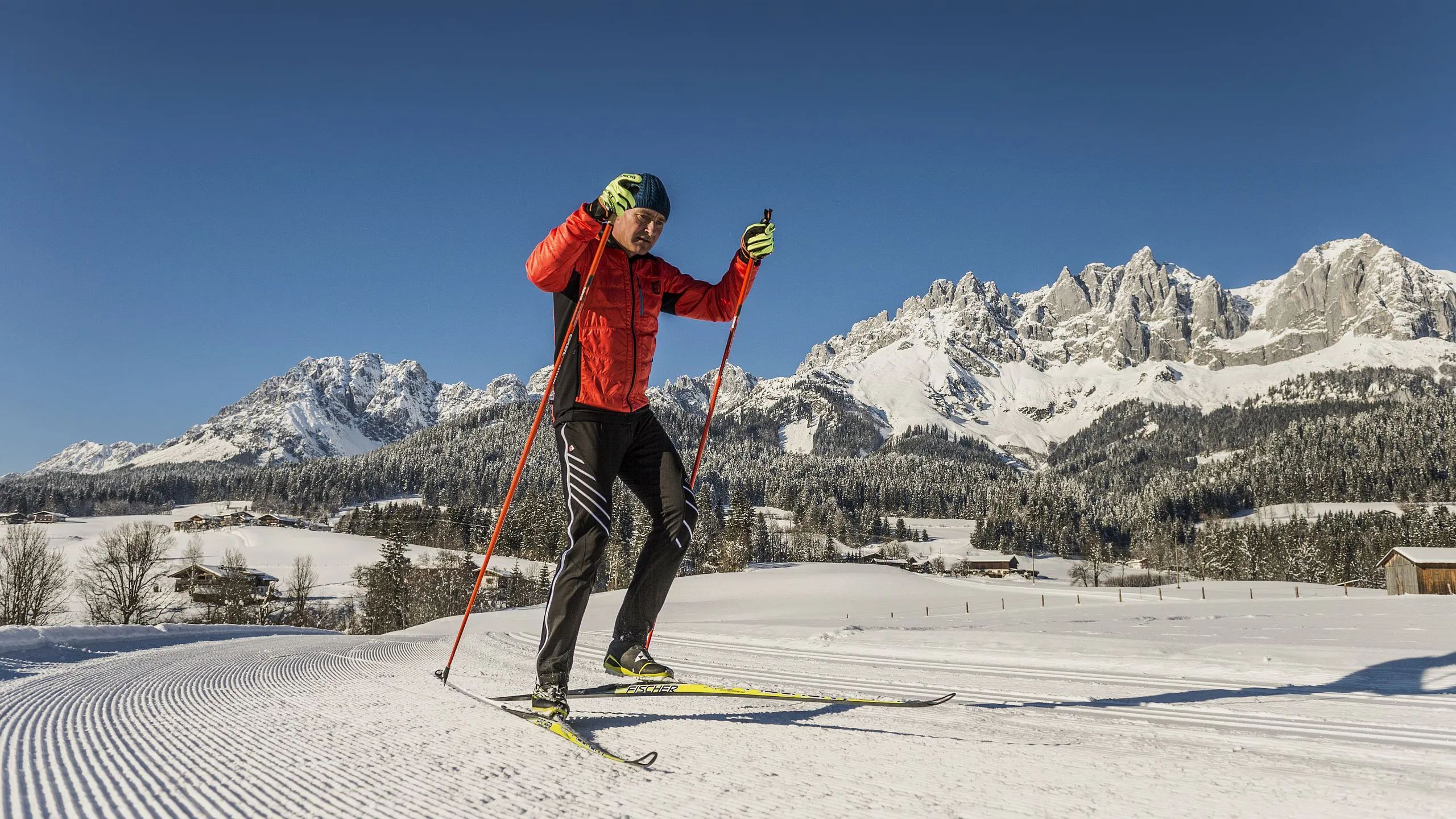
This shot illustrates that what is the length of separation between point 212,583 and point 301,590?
1352cm

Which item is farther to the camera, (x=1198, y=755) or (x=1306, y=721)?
(x=1306, y=721)

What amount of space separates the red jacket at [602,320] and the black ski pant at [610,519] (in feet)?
0.46

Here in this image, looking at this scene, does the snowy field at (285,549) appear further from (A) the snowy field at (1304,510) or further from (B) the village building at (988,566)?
(A) the snowy field at (1304,510)

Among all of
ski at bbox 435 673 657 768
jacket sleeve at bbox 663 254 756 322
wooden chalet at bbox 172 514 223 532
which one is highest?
jacket sleeve at bbox 663 254 756 322

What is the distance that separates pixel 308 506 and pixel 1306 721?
163743 mm

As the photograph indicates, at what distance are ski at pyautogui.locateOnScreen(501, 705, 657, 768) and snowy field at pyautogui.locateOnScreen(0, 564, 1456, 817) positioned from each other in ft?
0.12

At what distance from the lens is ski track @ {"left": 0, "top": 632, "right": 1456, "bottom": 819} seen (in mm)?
1747

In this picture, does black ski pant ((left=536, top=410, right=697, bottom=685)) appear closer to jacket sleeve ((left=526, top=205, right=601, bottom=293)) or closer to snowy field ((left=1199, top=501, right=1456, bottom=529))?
jacket sleeve ((left=526, top=205, right=601, bottom=293))

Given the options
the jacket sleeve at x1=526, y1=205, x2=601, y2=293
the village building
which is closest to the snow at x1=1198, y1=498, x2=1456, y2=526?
the village building

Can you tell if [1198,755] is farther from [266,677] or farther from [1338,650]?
[1338,650]

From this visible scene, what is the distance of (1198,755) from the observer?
218cm

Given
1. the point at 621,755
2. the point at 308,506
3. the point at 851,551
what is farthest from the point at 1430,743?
the point at 308,506

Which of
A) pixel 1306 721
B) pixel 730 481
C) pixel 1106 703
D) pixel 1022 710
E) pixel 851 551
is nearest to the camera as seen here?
pixel 1306 721

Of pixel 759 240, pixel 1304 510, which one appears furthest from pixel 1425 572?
pixel 1304 510
